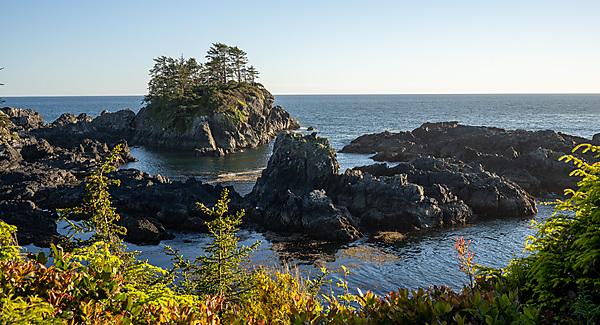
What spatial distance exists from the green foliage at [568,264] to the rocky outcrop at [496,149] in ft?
124

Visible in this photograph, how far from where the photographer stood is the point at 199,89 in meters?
87.6

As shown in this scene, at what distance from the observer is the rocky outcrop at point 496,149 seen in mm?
42688

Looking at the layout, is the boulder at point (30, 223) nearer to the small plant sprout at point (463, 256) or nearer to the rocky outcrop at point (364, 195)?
the rocky outcrop at point (364, 195)

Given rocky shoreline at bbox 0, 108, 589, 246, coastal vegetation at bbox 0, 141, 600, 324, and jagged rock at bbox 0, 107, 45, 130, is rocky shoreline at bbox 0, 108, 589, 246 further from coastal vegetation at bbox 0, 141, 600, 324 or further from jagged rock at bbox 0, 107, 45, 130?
jagged rock at bbox 0, 107, 45, 130

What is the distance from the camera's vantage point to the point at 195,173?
52.5m

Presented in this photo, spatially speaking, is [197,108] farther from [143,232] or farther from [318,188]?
[143,232]

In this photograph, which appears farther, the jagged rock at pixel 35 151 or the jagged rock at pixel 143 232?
the jagged rock at pixel 35 151

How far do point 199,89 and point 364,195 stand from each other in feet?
211

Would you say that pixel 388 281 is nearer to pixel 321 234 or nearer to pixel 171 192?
pixel 321 234

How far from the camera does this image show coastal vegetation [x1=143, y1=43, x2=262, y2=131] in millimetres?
80125

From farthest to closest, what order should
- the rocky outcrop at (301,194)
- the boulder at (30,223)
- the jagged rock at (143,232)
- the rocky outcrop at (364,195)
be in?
the rocky outcrop at (364,195), the rocky outcrop at (301,194), the jagged rock at (143,232), the boulder at (30,223)

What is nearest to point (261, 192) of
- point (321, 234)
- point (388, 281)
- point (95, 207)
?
point (321, 234)

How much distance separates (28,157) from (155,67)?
4181 cm

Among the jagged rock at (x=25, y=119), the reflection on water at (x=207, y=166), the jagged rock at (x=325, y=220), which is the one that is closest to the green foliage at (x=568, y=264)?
the jagged rock at (x=325, y=220)
